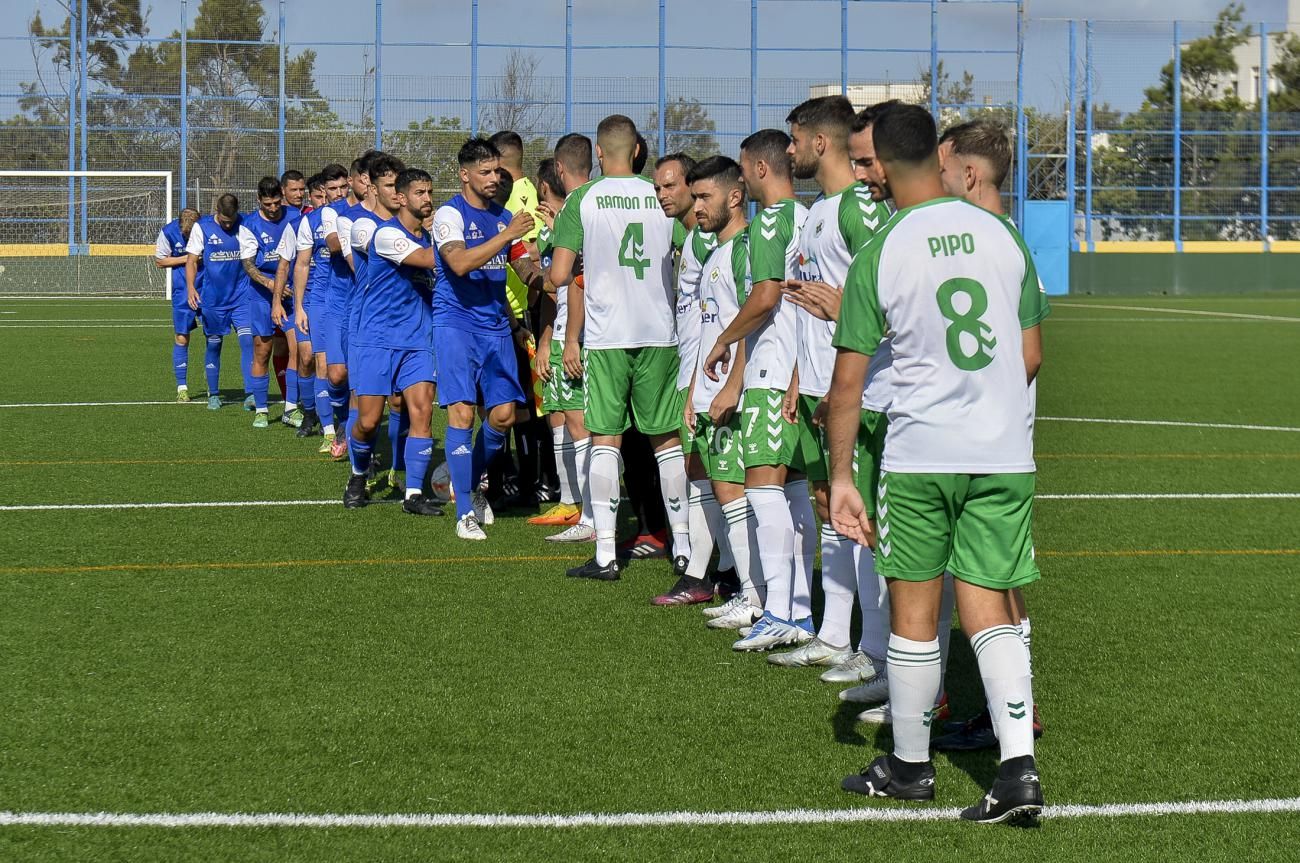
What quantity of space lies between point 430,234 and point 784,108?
29201mm

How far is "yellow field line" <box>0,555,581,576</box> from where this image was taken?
7.75 metres

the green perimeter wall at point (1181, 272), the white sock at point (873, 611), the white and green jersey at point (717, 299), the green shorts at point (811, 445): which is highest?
the green perimeter wall at point (1181, 272)

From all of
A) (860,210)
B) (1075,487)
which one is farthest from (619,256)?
(1075,487)

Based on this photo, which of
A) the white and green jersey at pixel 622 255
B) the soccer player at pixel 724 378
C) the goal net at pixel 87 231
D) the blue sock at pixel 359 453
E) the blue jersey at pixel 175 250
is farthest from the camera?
the goal net at pixel 87 231

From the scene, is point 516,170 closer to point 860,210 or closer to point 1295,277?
point 860,210

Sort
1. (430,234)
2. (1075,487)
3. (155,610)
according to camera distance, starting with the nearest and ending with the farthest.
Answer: (155,610)
(430,234)
(1075,487)

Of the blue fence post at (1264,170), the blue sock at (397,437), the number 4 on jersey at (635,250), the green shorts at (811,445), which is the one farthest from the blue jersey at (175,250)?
the blue fence post at (1264,170)

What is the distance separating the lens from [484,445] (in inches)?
→ 372

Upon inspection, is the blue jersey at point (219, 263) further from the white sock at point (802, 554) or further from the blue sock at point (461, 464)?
the white sock at point (802, 554)

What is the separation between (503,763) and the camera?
15.8 ft

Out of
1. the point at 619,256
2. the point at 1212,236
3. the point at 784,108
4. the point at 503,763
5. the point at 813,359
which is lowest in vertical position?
the point at 503,763

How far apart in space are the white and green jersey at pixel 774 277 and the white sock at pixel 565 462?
10.5 feet

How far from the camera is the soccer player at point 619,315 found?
7684 mm

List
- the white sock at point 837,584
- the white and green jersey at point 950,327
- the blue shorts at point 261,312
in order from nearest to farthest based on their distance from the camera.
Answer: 1. the white and green jersey at point 950,327
2. the white sock at point 837,584
3. the blue shorts at point 261,312
